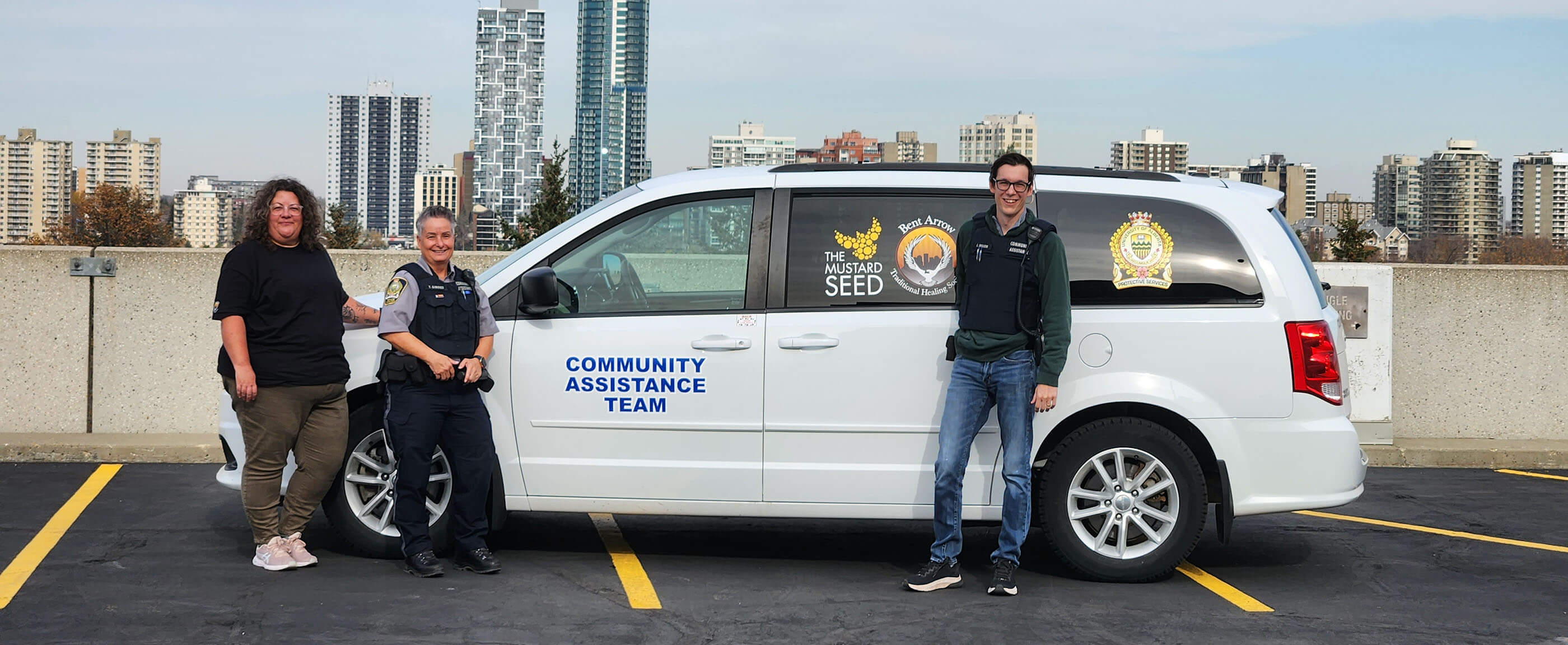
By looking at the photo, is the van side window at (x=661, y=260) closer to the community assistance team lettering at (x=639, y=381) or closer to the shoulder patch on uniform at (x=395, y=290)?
the community assistance team lettering at (x=639, y=381)

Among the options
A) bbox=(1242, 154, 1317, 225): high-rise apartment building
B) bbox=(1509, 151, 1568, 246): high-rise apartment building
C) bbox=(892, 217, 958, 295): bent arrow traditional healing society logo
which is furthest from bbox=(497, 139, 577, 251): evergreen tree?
bbox=(1509, 151, 1568, 246): high-rise apartment building

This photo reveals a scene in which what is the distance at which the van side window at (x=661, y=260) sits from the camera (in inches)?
217

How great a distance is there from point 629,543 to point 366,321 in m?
1.57

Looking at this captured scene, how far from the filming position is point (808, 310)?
542 centimetres

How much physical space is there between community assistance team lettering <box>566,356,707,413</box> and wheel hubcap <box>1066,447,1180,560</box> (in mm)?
1579

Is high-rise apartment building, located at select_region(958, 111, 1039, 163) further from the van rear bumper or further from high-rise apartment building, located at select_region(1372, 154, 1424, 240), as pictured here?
the van rear bumper

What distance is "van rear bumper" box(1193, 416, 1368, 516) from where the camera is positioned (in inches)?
210

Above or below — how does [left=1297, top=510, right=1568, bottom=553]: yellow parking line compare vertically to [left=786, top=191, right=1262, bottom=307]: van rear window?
below

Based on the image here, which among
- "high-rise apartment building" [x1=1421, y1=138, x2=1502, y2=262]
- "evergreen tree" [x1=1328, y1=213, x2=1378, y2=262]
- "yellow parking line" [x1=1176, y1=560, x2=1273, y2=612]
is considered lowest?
"yellow parking line" [x1=1176, y1=560, x2=1273, y2=612]

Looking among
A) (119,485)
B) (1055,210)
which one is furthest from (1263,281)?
(119,485)

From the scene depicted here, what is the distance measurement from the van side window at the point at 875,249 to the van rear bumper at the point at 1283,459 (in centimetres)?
120

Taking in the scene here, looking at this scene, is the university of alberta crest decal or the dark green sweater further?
the university of alberta crest decal

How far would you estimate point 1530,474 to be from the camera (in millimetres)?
8820

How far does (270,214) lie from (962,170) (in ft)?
9.22
